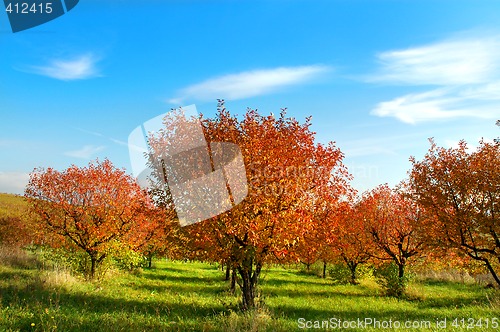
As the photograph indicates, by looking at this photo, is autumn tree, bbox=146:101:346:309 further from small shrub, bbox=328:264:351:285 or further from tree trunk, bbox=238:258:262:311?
small shrub, bbox=328:264:351:285

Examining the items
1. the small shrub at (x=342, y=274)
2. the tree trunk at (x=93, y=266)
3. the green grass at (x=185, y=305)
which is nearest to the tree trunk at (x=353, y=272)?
the small shrub at (x=342, y=274)

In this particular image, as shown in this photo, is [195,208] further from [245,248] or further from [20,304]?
[20,304]

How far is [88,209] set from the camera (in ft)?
72.6

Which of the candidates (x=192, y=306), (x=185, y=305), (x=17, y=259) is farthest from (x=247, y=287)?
(x=17, y=259)

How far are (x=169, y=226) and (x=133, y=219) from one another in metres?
9.68

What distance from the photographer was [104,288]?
2036 cm

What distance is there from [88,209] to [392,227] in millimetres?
20965

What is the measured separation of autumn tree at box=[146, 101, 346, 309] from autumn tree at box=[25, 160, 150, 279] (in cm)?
1042

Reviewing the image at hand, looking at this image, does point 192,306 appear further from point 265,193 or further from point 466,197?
point 466,197

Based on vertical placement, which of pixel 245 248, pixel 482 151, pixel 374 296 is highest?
pixel 482 151

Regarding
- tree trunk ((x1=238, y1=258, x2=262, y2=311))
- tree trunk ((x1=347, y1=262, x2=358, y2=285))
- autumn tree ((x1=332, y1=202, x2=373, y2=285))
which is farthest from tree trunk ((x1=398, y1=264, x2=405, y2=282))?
tree trunk ((x1=238, y1=258, x2=262, y2=311))

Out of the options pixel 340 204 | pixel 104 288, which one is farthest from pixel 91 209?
pixel 340 204

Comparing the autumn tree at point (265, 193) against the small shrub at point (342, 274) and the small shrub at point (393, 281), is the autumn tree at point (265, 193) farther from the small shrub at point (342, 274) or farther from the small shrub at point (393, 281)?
the small shrub at point (342, 274)

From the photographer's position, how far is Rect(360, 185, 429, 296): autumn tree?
83.3ft
